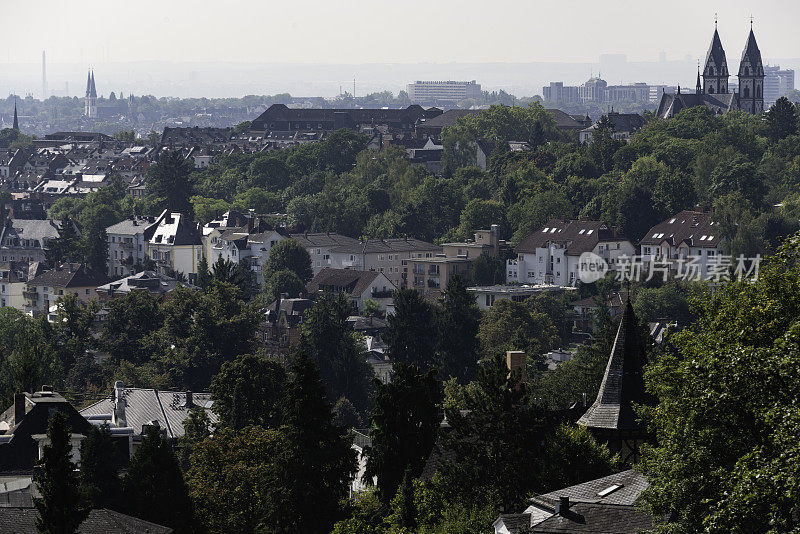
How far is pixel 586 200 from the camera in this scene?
416ft

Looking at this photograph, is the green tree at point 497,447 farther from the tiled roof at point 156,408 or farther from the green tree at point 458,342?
the green tree at point 458,342

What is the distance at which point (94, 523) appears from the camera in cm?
3475

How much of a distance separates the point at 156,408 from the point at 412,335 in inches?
968

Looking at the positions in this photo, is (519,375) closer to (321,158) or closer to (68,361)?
(68,361)

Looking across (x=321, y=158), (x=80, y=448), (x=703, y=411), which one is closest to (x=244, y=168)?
(x=321, y=158)

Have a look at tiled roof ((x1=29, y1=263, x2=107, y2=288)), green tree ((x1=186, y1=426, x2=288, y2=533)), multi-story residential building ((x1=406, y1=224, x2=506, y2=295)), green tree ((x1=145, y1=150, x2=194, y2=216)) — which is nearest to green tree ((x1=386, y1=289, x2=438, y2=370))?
multi-story residential building ((x1=406, y1=224, x2=506, y2=295))

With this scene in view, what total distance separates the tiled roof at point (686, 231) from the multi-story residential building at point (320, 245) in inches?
993

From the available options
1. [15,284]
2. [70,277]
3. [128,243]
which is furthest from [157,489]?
[15,284]

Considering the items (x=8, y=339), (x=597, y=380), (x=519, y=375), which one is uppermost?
(x=519, y=375)

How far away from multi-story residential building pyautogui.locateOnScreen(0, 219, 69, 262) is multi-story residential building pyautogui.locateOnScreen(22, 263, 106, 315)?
52.1 ft

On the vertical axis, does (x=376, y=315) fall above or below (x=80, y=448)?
below

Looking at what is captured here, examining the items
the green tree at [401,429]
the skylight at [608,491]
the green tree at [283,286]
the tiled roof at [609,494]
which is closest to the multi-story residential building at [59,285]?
the green tree at [283,286]

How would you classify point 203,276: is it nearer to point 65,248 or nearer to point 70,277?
point 70,277

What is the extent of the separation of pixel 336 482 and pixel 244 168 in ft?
409
